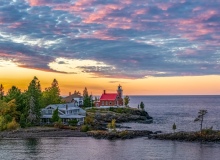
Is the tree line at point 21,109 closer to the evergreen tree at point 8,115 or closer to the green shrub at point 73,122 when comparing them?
the evergreen tree at point 8,115

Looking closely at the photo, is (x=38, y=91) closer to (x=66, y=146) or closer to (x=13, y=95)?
(x=13, y=95)

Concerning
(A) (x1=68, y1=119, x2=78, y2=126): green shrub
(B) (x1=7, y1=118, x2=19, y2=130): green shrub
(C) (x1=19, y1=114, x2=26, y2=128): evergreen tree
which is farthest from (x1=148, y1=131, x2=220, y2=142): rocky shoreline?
(B) (x1=7, y1=118, x2=19, y2=130): green shrub

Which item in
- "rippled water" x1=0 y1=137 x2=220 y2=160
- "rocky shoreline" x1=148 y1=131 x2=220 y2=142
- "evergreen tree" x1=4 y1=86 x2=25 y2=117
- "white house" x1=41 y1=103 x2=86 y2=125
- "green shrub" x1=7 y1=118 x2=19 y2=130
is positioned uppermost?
"evergreen tree" x1=4 y1=86 x2=25 y2=117

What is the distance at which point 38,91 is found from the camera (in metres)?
99.2

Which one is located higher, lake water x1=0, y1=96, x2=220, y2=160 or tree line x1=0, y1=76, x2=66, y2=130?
tree line x1=0, y1=76, x2=66, y2=130

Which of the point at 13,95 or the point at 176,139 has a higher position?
the point at 13,95

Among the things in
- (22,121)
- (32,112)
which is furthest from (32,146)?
(32,112)

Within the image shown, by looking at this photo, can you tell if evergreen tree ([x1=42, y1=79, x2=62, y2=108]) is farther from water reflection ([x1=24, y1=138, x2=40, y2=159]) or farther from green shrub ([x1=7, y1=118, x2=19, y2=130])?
water reflection ([x1=24, y1=138, x2=40, y2=159])

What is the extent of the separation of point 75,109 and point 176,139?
43404mm

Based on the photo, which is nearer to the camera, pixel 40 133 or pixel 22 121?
pixel 40 133

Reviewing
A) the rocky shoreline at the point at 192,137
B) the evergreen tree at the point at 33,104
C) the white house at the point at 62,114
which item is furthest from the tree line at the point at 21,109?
the rocky shoreline at the point at 192,137

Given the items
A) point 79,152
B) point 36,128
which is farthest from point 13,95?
point 79,152

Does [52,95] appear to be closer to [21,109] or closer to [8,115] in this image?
[21,109]

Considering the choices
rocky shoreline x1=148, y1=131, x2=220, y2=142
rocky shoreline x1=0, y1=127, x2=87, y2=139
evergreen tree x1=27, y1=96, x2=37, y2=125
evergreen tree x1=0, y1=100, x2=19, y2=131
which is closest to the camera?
rocky shoreline x1=148, y1=131, x2=220, y2=142
